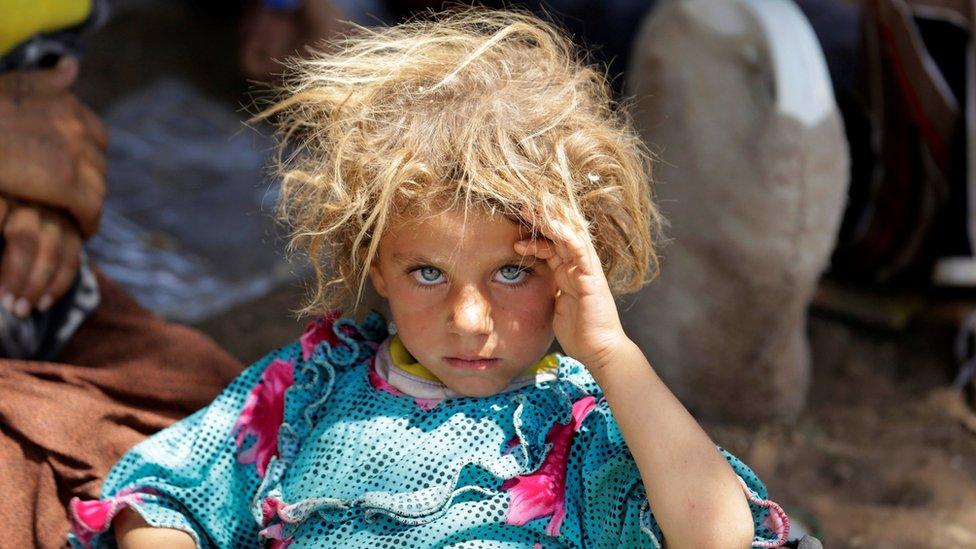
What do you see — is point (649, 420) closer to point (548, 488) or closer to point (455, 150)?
point (548, 488)

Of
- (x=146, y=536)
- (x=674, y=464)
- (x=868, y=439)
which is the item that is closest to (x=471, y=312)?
(x=674, y=464)

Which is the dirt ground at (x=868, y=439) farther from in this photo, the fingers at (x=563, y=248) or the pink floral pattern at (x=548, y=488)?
the fingers at (x=563, y=248)

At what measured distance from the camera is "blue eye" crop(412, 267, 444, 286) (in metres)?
1.85

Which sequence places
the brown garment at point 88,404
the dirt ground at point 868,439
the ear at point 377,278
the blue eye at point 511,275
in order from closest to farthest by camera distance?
the blue eye at point 511,275 → the ear at point 377,278 → the brown garment at point 88,404 → the dirt ground at point 868,439

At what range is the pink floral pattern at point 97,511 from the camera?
199cm

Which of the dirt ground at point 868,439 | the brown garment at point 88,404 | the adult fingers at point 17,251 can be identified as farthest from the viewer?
the dirt ground at point 868,439

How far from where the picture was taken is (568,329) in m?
1.84

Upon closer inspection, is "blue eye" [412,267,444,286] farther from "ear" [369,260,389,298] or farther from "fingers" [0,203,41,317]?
"fingers" [0,203,41,317]

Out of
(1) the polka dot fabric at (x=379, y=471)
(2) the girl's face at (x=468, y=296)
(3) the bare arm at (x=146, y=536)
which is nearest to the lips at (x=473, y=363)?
(2) the girl's face at (x=468, y=296)

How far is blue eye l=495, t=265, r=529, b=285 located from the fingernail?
1.12 m

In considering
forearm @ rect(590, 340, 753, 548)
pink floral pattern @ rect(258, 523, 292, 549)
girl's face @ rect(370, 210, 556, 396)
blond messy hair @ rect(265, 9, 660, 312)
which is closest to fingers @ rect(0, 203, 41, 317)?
blond messy hair @ rect(265, 9, 660, 312)

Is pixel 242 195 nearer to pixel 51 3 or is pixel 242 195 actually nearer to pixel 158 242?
pixel 158 242

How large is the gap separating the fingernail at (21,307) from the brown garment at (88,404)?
13cm

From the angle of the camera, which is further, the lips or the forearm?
the lips
